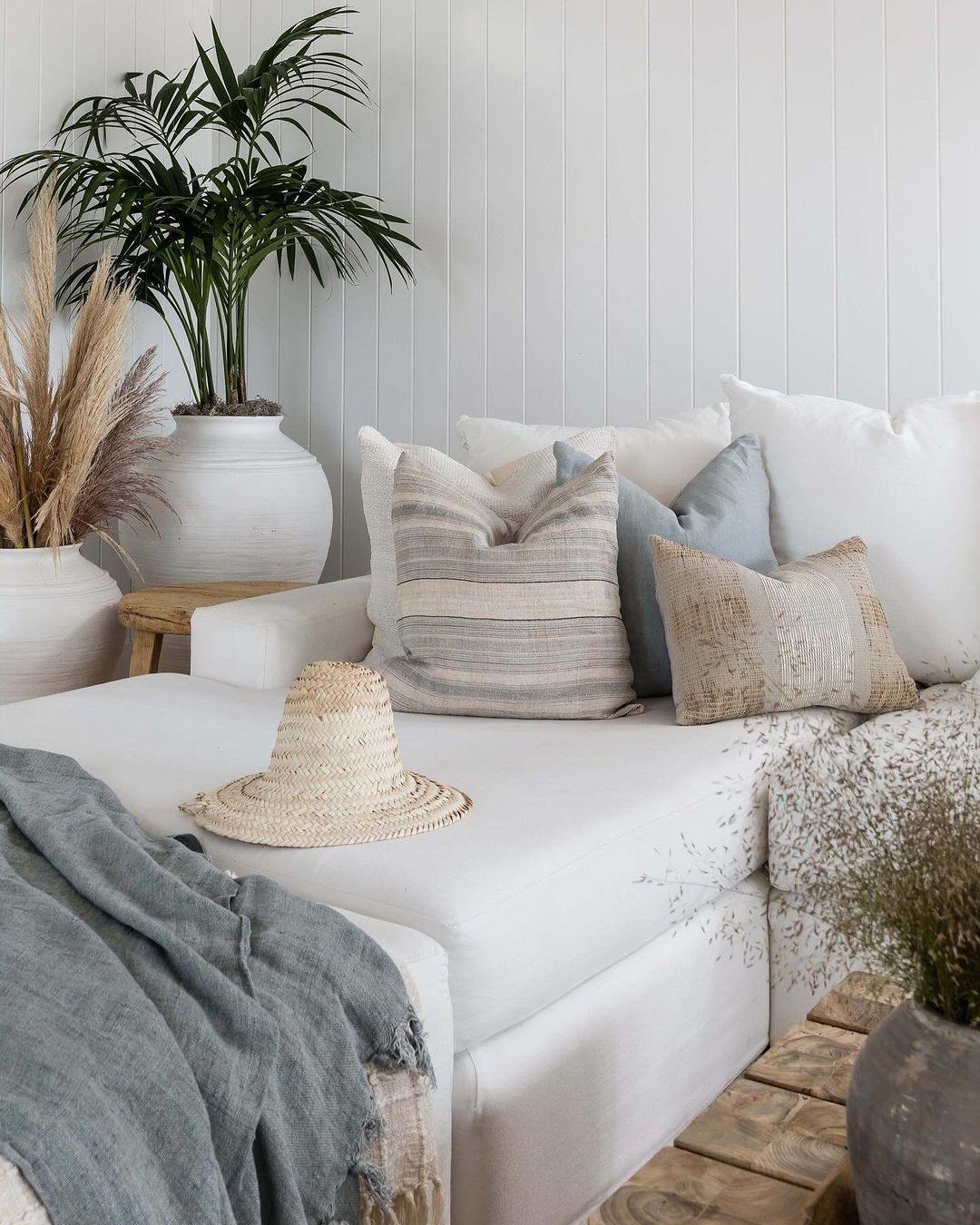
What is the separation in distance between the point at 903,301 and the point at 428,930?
2.20 metres

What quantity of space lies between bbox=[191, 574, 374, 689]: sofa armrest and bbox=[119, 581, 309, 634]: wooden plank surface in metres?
0.17

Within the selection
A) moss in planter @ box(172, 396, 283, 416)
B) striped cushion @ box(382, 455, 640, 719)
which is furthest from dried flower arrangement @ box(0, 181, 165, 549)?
striped cushion @ box(382, 455, 640, 719)

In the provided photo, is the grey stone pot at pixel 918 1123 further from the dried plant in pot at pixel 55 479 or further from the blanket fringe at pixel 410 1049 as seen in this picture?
the dried plant in pot at pixel 55 479

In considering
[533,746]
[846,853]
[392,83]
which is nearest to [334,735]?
[533,746]

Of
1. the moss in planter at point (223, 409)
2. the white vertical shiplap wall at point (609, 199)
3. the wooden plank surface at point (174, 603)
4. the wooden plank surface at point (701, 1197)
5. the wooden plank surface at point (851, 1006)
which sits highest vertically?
the white vertical shiplap wall at point (609, 199)

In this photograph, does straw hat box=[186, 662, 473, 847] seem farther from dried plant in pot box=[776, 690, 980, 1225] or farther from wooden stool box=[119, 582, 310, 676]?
wooden stool box=[119, 582, 310, 676]

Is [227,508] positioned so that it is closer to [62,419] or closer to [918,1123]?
[62,419]

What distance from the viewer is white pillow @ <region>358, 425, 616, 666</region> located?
7.82ft

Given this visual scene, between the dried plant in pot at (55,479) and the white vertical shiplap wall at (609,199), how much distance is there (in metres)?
0.67

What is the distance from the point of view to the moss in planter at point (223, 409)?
11.7 feet

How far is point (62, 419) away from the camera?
9.75 ft

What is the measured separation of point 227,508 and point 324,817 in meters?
2.07

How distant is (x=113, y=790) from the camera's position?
5.67ft

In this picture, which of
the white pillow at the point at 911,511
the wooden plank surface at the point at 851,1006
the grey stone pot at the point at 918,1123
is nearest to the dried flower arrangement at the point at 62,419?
the white pillow at the point at 911,511
